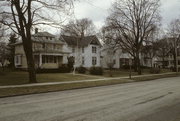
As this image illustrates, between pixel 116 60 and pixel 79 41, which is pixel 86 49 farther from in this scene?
pixel 116 60

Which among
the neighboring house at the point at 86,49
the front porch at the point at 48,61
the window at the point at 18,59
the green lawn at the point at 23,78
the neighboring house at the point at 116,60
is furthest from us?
the neighboring house at the point at 116,60

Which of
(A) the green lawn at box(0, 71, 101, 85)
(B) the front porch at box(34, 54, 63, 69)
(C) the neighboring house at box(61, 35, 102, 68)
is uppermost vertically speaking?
(C) the neighboring house at box(61, 35, 102, 68)

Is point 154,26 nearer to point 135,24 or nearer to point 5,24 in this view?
point 135,24

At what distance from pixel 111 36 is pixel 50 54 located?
12.8 meters

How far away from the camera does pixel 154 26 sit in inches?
1596

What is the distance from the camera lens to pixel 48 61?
4312cm

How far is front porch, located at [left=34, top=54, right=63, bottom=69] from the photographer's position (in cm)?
3897

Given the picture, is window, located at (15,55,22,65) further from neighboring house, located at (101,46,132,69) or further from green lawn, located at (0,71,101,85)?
neighboring house, located at (101,46,132,69)

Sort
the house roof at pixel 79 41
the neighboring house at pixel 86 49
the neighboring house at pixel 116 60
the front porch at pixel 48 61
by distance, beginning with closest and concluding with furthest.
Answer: the front porch at pixel 48 61 < the house roof at pixel 79 41 < the neighboring house at pixel 86 49 < the neighboring house at pixel 116 60

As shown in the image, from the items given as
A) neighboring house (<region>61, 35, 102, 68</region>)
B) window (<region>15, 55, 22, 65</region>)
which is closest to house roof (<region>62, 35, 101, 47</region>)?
neighboring house (<region>61, 35, 102, 68</region>)

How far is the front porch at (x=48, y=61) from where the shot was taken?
3897 centimetres

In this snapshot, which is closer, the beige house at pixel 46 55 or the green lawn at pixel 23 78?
the green lawn at pixel 23 78

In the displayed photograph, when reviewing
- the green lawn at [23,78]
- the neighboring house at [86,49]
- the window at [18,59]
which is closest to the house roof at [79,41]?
the neighboring house at [86,49]

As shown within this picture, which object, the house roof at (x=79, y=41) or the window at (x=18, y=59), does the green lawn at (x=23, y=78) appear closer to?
the window at (x=18, y=59)
